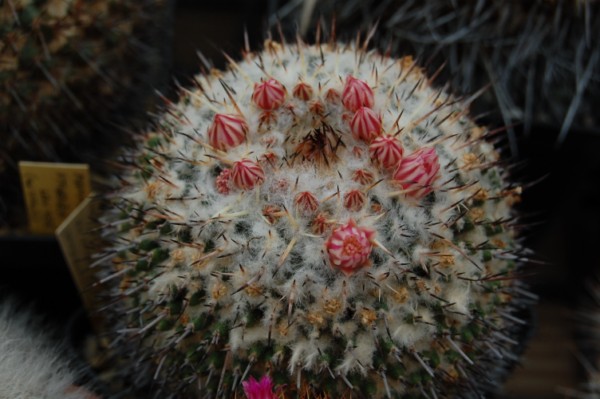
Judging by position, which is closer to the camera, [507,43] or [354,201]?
[354,201]

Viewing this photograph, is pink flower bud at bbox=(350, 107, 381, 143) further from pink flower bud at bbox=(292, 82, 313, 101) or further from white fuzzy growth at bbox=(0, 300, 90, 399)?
white fuzzy growth at bbox=(0, 300, 90, 399)

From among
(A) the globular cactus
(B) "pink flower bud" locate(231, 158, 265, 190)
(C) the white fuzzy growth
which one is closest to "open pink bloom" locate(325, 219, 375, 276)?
(B) "pink flower bud" locate(231, 158, 265, 190)

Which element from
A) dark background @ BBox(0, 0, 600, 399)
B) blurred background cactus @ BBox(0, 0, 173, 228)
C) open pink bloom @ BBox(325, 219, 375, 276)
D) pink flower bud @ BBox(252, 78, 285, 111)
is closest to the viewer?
open pink bloom @ BBox(325, 219, 375, 276)

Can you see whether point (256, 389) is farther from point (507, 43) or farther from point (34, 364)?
point (507, 43)

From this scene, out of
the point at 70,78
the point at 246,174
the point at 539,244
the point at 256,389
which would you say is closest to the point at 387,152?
the point at 246,174

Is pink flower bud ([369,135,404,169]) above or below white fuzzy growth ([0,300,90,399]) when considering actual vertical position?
above

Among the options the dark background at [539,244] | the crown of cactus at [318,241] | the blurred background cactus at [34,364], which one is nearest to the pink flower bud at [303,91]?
the crown of cactus at [318,241]
